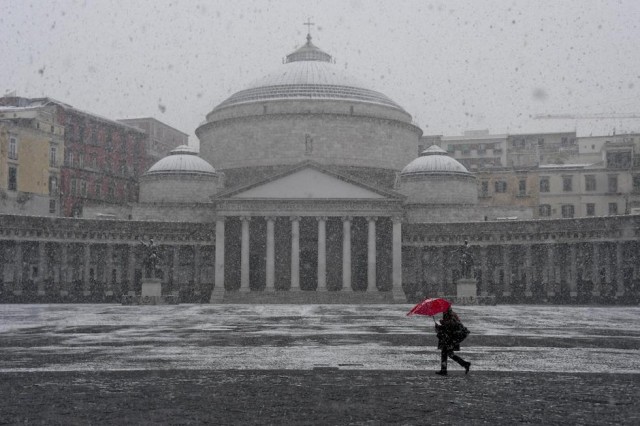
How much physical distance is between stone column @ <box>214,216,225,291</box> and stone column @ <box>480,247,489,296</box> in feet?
68.9

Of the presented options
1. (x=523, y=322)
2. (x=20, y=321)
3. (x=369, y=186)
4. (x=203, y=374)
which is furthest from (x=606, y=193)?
(x=203, y=374)

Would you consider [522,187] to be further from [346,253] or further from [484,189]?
[346,253]

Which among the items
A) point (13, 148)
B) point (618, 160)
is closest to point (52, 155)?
point (13, 148)

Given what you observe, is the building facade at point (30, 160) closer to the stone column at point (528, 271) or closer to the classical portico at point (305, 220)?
the classical portico at point (305, 220)

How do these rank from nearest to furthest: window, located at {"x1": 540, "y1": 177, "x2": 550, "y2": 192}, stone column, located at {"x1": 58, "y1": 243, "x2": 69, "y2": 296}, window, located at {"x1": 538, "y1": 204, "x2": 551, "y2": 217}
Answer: stone column, located at {"x1": 58, "y1": 243, "x2": 69, "y2": 296} < window, located at {"x1": 538, "y1": 204, "x2": 551, "y2": 217} < window, located at {"x1": 540, "y1": 177, "x2": 550, "y2": 192}

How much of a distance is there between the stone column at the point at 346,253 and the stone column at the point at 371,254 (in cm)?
152

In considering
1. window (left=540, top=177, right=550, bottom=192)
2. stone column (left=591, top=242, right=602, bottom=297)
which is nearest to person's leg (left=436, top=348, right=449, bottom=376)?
stone column (left=591, top=242, right=602, bottom=297)

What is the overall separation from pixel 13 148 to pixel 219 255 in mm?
22145

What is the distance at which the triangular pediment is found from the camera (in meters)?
60.2

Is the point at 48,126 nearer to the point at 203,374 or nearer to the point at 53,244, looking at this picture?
the point at 53,244

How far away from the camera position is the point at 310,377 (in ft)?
48.9

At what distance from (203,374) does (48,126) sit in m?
62.6

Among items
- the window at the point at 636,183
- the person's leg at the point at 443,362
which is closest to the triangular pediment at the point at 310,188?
the window at the point at 636,183

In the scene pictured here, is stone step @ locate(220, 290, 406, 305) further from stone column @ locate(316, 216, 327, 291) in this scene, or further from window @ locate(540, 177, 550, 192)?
window @ locate(540, 177, 550, 192)
